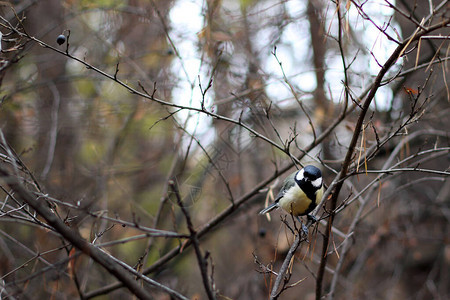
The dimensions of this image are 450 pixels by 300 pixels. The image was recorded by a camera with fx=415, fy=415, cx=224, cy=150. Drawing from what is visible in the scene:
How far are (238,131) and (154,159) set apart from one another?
1.56 m

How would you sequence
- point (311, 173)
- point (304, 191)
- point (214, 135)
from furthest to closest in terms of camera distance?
1. point (214, 135)
2. point (304, 191)
3. point (311, 173)

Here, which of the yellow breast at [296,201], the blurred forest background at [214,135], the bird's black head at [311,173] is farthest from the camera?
the blurred forest background at [214,135]

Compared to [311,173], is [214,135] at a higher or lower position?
higher

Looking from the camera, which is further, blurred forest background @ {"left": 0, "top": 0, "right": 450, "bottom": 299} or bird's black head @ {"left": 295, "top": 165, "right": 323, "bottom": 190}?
blurred forest background @ {"left": 0, "top": 0, "right": 450, "bottom": 299}

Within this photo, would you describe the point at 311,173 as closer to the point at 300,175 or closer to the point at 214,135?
the point at 300,175

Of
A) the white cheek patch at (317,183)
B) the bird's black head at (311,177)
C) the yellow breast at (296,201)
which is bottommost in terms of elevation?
the yellow breast at (296,201)

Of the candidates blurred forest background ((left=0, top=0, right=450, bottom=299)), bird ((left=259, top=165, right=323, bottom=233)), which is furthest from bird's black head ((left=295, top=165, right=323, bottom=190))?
blurred forest background ((left=0, top=0, right=450, bottom=299))

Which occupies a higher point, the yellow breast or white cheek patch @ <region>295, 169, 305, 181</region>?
white cheek patch @ <region>295, 169, 305, 181</region>

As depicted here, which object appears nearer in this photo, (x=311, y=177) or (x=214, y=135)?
(x=311, y=177)

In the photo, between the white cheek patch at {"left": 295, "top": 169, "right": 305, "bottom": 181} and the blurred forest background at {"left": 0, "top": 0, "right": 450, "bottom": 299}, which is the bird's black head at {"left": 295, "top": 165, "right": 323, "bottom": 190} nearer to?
the white cheek patch at {"left": 295, "top": 169, "right": 305, "bottom": 181}

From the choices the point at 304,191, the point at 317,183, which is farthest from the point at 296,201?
the point at 317,183

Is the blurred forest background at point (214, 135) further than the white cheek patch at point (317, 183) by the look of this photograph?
Yes

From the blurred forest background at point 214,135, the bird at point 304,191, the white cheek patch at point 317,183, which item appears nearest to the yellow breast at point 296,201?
the bird at point 304,191

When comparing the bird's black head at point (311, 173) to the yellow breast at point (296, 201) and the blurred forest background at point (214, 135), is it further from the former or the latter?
the blurred forest background at point (214, 135)
